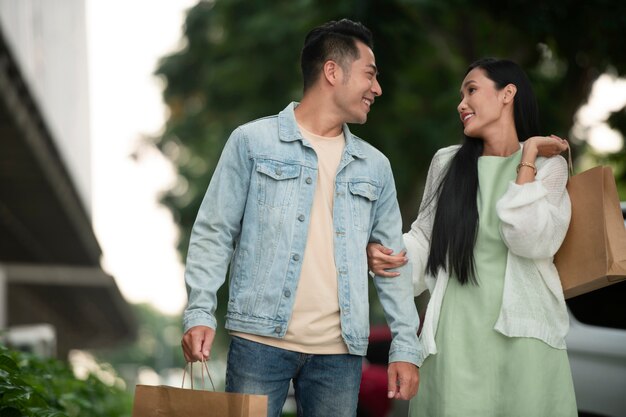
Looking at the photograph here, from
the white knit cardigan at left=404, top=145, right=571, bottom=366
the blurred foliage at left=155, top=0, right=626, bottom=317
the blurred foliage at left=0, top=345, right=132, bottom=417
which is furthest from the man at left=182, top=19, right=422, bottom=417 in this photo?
the blurred foliage at left=155, top=0, right=626, bottom=317

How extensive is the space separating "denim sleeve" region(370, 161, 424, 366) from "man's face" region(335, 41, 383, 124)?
0.29 m

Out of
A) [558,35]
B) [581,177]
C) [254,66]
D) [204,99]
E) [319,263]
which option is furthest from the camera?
[204,99]

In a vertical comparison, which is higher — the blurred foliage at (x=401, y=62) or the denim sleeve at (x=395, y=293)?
the blurred foliage at (x=401, y=62)

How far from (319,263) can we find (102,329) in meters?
39.8

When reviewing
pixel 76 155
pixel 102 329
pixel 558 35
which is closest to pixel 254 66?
pixel 558 35

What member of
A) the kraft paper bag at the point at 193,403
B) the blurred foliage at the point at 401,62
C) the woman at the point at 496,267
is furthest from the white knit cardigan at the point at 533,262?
the blurred foliage at the point at 401,62

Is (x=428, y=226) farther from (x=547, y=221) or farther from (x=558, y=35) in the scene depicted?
(x=558, y=35)

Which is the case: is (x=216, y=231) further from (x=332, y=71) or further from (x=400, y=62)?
(x=400, y=62)

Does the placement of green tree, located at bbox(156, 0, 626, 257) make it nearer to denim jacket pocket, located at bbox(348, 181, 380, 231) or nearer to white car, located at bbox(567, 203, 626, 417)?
white car, located at bbox(567, 203, 626, 417)

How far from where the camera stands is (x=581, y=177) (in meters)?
4.82

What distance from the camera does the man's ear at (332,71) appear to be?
462 centimetres

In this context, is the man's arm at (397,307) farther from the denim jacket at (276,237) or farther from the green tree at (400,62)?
the green tree at (400,62)

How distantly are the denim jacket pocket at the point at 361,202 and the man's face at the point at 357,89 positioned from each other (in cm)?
26

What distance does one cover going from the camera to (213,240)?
437cm
